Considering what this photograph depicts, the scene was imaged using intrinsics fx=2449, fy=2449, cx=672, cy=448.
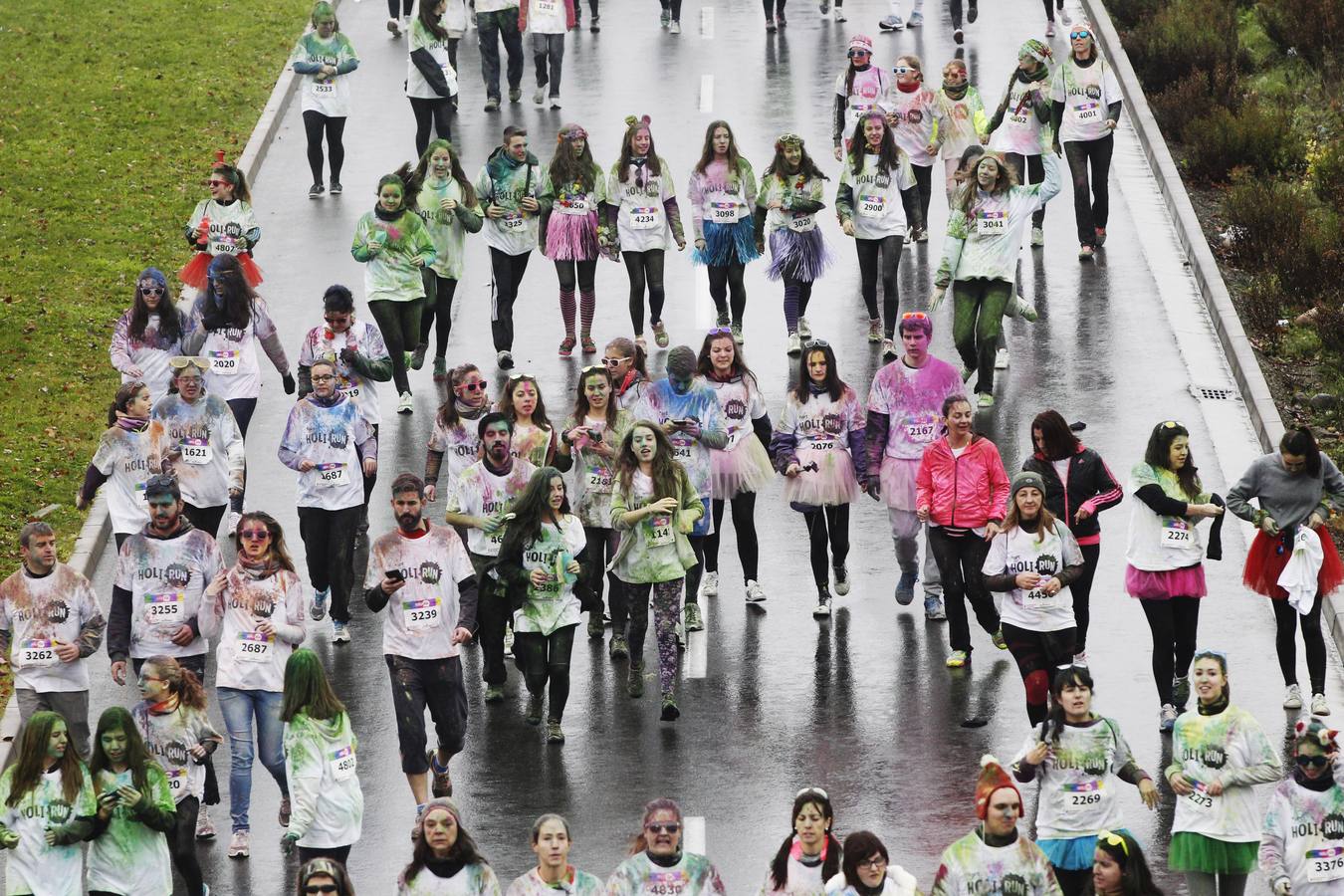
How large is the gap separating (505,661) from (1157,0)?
20.2 meters

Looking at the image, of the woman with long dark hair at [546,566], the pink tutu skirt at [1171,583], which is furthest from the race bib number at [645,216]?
the pink tutu skirt at [1171,583]

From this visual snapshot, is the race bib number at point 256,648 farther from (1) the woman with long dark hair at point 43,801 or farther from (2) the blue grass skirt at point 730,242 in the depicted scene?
(2) the blue grass skirt at point 730,242

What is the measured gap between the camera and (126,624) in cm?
1451

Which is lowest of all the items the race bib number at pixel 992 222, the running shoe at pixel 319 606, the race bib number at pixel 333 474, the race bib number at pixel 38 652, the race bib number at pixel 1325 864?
the race bib number at pixel 1325 864

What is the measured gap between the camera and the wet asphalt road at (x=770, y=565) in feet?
47.2

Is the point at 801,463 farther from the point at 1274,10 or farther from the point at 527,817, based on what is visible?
the point at 1274,10

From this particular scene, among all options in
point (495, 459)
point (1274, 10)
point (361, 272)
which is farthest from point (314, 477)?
point (1274, 10)

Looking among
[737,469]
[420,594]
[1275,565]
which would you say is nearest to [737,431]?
[737,469]

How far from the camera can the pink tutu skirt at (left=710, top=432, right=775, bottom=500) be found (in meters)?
16.8

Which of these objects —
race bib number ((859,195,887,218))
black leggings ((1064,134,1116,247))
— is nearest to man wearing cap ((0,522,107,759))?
race bib number ((859,195,887,218))

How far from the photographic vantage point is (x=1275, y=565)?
1502cm

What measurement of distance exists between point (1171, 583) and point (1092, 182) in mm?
9460

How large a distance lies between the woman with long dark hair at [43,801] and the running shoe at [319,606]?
4781 millimetres

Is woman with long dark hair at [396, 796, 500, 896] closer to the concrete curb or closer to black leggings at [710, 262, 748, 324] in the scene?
the concrete curb
